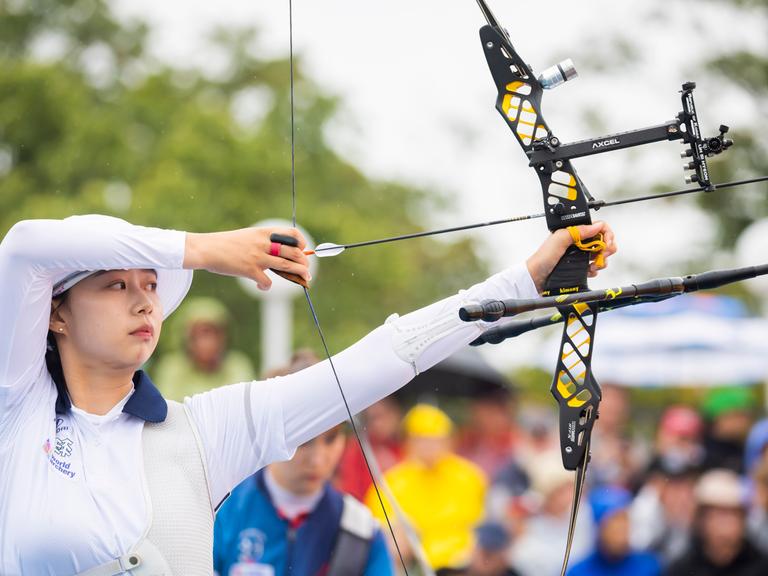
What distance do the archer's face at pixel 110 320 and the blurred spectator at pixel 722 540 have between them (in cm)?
429

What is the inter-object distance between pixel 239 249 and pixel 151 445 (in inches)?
20.5

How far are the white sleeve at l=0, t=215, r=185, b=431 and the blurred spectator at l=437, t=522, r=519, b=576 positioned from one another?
→ 146 inches

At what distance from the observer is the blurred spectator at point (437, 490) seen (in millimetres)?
6762

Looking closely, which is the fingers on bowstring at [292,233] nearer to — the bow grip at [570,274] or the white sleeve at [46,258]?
the white sleeve at [46,258]

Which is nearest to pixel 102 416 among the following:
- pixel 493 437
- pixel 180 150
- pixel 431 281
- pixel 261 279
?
pixel 261 279

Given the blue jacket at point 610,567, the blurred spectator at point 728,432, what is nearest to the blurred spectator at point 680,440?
the blurred spectator at point 728,432

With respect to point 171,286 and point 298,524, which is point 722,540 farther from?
point 171,286

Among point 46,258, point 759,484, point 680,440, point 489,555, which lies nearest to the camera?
point 46,258

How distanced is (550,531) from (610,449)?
2.71 m

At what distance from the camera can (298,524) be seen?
423cm

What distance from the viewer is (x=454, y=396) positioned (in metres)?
15.2

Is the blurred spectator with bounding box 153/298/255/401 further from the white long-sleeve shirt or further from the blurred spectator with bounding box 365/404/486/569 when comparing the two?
the white long-sleeve shirt

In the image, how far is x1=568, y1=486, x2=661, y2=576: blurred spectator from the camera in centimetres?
617

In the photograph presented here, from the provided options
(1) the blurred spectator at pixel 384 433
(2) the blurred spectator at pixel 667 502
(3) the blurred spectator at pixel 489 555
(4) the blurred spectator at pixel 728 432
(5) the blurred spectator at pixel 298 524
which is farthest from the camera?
(1) the blurred spectator at pixel 384 433
